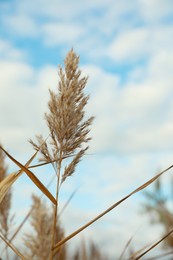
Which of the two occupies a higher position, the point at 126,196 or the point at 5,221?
the point at 5,221

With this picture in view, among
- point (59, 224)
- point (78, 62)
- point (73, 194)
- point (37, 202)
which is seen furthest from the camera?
point (59, 224)

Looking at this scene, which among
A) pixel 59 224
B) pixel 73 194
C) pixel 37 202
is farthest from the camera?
pixel 59 224

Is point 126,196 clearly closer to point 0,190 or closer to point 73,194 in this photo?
point 0,190

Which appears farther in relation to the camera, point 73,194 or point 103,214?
point 73,194

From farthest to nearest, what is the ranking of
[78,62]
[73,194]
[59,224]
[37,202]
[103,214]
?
[59,224] < [37,202] < [73,194] < [78,62] < [103,214]

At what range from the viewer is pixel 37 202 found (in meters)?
3.21

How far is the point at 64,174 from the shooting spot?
198cm

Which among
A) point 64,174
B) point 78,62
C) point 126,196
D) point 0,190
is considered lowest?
point 126,196

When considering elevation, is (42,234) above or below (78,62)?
below

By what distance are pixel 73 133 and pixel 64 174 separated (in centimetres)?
17

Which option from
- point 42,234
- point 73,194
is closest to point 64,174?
point 73,194

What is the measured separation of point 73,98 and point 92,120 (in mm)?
145

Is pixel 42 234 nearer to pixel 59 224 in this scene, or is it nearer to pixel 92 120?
pixel 59 224

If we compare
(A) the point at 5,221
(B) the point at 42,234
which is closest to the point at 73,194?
(B) the point at 42,234
